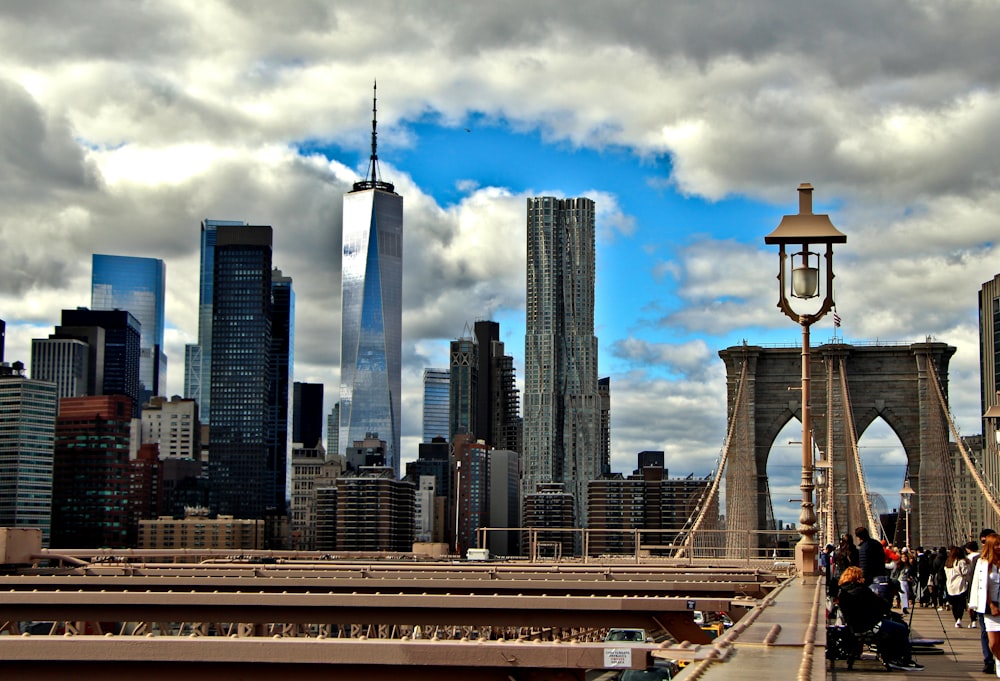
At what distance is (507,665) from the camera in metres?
9.99

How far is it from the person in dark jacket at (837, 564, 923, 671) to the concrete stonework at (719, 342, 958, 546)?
69.8m

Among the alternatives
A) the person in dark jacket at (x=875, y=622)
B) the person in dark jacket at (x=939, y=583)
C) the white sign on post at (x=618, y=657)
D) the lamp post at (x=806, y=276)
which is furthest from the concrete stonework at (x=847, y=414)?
the white sign on post at (x=618, y=657)

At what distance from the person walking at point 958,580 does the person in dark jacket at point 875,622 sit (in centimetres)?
543

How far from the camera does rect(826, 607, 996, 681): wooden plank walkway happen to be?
42.9ft

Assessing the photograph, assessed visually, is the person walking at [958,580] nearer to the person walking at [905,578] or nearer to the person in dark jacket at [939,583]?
the person walking at [905,578]

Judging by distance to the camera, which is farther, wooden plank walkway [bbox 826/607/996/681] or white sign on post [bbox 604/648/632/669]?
wooden plank walkway [bbox 826/607/996/681]

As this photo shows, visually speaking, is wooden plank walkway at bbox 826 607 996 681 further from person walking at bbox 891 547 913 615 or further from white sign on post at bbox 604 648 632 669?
person walking at bbox 891 547 913 615

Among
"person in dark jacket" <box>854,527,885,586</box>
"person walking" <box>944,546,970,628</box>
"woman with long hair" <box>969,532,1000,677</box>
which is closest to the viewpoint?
"woman with long hair" <box>969,532,1000,677</box>

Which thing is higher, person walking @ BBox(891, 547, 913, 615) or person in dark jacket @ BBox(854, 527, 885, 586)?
person in dark jacket @ BBox(854, 527, 885, 586)

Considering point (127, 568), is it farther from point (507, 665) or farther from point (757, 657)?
point (757, 657)

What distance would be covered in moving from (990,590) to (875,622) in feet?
4.52

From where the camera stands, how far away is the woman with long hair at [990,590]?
13594 millimetres

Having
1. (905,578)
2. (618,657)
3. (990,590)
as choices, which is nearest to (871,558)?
(990,590)

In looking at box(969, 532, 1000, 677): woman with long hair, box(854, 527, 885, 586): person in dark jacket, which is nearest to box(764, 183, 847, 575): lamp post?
box(854, 527, 885, 586): person in dark jacket
